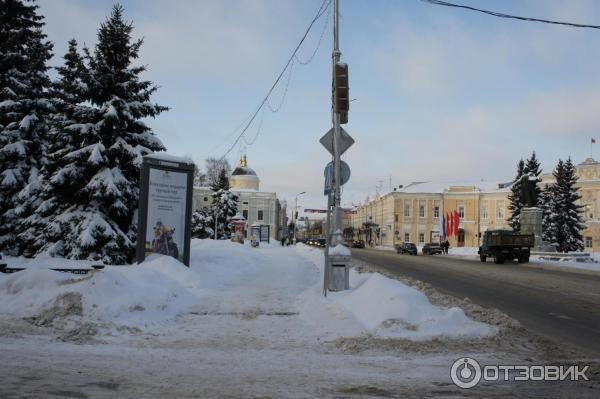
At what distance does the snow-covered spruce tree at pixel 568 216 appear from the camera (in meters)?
61.0

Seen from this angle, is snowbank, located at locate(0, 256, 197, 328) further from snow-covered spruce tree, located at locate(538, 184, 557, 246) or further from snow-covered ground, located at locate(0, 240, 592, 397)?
snow-covered spruce tree, located at locate(538, 184, 557, 246)

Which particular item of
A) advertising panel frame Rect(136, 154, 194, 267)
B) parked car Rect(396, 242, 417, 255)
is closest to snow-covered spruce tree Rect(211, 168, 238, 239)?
parked car Rect(396, 242, 417, 255)

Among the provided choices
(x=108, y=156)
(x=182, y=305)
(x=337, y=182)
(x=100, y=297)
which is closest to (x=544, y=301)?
(x=337, y=182)

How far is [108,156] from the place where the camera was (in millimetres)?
19609

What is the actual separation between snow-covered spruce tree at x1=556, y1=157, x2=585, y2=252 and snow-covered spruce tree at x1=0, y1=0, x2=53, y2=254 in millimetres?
57499

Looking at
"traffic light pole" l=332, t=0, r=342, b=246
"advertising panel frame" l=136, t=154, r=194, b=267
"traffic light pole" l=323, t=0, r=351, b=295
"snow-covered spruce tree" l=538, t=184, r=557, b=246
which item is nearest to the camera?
"traffic light pole" l=323, t=0, r=351, b=295

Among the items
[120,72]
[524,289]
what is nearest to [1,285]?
[120,72]

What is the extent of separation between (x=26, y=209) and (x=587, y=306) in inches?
859

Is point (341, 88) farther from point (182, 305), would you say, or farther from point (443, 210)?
point (443, 210)

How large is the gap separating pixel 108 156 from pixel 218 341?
46.2 feet

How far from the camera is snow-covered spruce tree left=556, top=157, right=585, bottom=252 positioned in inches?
2402

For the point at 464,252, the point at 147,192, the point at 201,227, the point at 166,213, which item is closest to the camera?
the point at 147,192

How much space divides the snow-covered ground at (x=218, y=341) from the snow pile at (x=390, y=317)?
2cm

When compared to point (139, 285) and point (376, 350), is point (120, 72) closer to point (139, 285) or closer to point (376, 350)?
point (139, 285)
